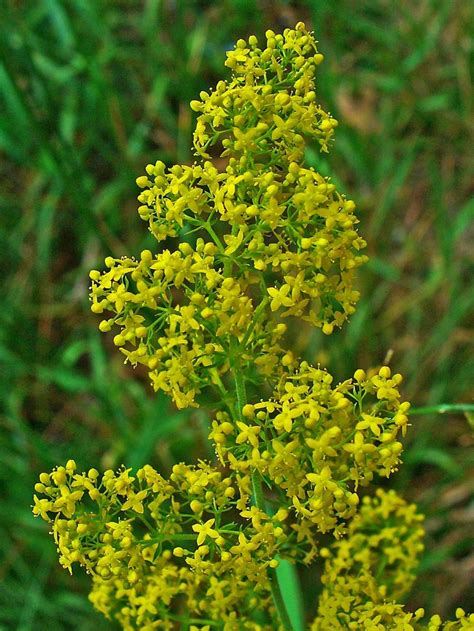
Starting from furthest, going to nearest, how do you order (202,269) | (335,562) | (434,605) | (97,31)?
(97,31)
(434,605)
(335,562)
(202,269)

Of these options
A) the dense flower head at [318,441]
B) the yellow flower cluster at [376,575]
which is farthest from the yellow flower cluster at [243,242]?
the yellow flower cluster at [376,575]

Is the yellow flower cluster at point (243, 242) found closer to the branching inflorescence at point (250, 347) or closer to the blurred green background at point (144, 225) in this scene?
the branching inflorescence at point (250, 347)

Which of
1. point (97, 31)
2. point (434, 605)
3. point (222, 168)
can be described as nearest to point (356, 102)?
point (222, 168)

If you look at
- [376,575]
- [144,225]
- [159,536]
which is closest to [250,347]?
[159,536]

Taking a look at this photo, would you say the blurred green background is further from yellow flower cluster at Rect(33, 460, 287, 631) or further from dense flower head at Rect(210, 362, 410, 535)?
dense flower head at Rect(210, 362, 410, 535)

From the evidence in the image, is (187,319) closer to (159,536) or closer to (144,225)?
(159,536)

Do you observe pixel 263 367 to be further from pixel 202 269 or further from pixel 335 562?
pixel 335 562
